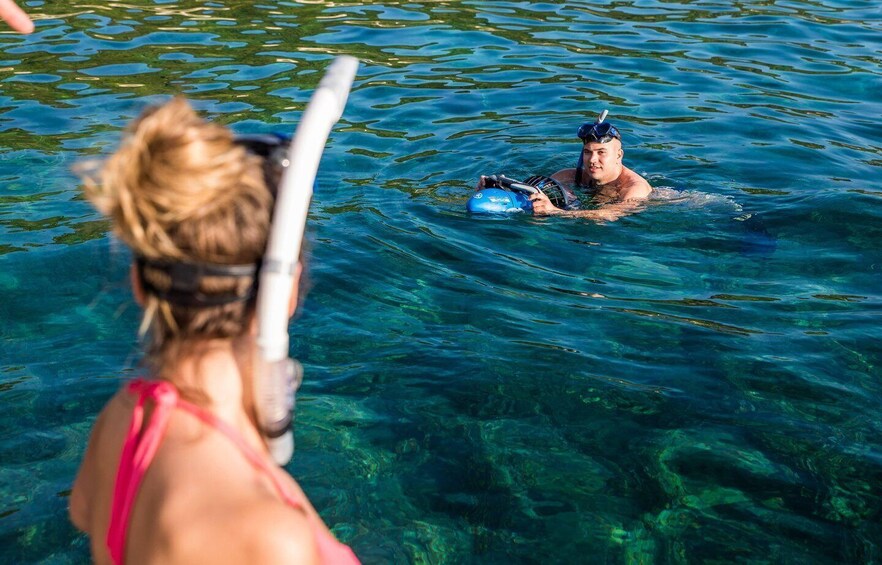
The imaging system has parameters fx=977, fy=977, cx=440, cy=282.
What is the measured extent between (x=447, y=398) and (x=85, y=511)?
8.67 feet

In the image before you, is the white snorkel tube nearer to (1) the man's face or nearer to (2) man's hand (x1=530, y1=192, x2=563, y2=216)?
(2) man's hand (x1=530, y1=192, x2=563, y2=216)

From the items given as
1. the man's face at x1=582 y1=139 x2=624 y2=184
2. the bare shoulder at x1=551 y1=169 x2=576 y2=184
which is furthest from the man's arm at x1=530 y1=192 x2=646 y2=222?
the bare shoulder at x1=551 y1=169 x2=576 y2=184

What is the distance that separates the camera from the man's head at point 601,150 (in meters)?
8.20

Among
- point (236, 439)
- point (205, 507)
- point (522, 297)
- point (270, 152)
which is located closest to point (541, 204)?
point (522, 297)

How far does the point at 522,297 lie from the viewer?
19.8 feet

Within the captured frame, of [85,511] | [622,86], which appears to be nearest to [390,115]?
[622,86]

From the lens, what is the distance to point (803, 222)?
7.45m

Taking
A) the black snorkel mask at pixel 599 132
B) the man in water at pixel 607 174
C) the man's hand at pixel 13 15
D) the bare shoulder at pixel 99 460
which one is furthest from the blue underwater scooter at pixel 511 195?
the bare shoulder at pixel 99 460

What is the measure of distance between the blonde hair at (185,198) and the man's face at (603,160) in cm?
656

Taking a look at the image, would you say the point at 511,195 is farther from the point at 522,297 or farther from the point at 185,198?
the point at 185,198

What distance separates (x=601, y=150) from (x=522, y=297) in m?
2.65

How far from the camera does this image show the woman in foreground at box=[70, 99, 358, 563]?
1.76 metres

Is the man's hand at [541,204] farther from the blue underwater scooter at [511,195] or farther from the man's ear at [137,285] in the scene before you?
the man's ear at [137,285]

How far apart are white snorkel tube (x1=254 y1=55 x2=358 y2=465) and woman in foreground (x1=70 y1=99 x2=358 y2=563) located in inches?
3.0
